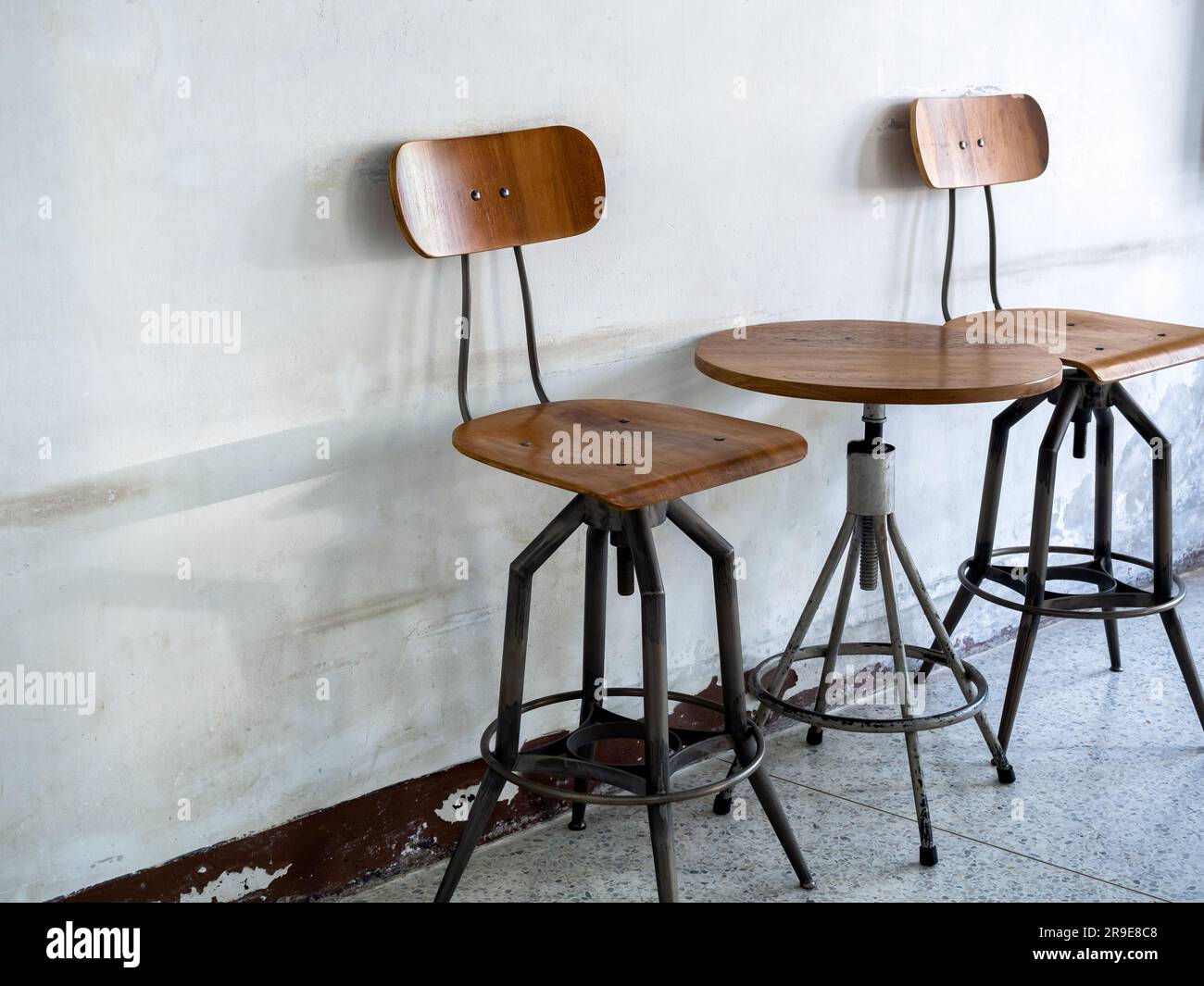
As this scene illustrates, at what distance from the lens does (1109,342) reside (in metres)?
2.72

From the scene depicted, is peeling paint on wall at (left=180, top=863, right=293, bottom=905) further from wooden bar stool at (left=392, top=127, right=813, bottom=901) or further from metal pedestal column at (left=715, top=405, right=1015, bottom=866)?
metal pedestal column at (left=715, top=405, right=1015, bottom=866)

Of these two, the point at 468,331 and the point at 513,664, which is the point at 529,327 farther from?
the point at 513,664

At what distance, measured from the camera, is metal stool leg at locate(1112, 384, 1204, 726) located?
9.02 ft

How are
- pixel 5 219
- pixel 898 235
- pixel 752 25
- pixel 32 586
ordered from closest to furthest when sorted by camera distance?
pixel 5 219 < pixel 32 586 < pixel 752 25 < pixel 898 235

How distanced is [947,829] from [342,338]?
151 cm

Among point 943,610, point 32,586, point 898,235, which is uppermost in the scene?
point 898,235

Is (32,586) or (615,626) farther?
(615,626)

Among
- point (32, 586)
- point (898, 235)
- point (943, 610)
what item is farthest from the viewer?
point (943, 610)

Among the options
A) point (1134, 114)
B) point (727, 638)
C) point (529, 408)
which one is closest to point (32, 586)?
point (529, 408)

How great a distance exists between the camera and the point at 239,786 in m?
2.21

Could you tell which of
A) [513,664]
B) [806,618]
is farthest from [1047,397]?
[513,664]

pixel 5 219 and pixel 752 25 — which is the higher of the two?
pixel 752 25
